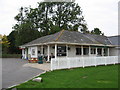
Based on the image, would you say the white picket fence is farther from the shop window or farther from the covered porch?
the shop window

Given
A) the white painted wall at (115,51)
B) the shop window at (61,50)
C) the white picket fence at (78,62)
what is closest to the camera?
the white picket fence at (78,62)

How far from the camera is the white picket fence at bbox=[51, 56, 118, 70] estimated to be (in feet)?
44.3

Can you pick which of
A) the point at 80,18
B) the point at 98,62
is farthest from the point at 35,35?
the point at 98,62

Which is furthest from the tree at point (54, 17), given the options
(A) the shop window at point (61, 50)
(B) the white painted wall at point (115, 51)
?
(A) the shop window at point (61, 50)

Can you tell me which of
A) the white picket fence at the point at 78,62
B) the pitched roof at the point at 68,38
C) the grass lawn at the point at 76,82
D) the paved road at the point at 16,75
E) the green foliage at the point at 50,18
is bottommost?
the paved road at the point at 16,75

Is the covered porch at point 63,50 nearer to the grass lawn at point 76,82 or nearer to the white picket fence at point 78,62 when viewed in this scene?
the white picket fence at point 78,62

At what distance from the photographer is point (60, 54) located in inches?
789

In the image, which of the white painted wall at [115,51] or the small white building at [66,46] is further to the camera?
the white painted wall at [115,51]

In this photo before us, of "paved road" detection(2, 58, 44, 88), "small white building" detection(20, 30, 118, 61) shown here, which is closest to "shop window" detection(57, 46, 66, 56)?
"small white building" detection(20, 30, 118, 61)

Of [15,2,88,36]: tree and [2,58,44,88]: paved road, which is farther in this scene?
[15,2,88,36]: tree

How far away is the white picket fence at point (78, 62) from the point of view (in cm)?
1352

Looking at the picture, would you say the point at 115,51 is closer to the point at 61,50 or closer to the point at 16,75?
the point at 61,50

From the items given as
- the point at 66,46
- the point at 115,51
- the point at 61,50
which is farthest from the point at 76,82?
the point at 115,51

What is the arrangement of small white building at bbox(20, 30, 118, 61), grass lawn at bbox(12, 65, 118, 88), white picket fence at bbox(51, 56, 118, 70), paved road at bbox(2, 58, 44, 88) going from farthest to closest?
1. small white building at bbox(20, 30, 118, 61)
2. white picket fence at bbox(51, 56, 118, 70)
3. paved road at bbox(2, 58, 44, 88)
4. grass lawn at bbox(12, 65, 118, 88)
